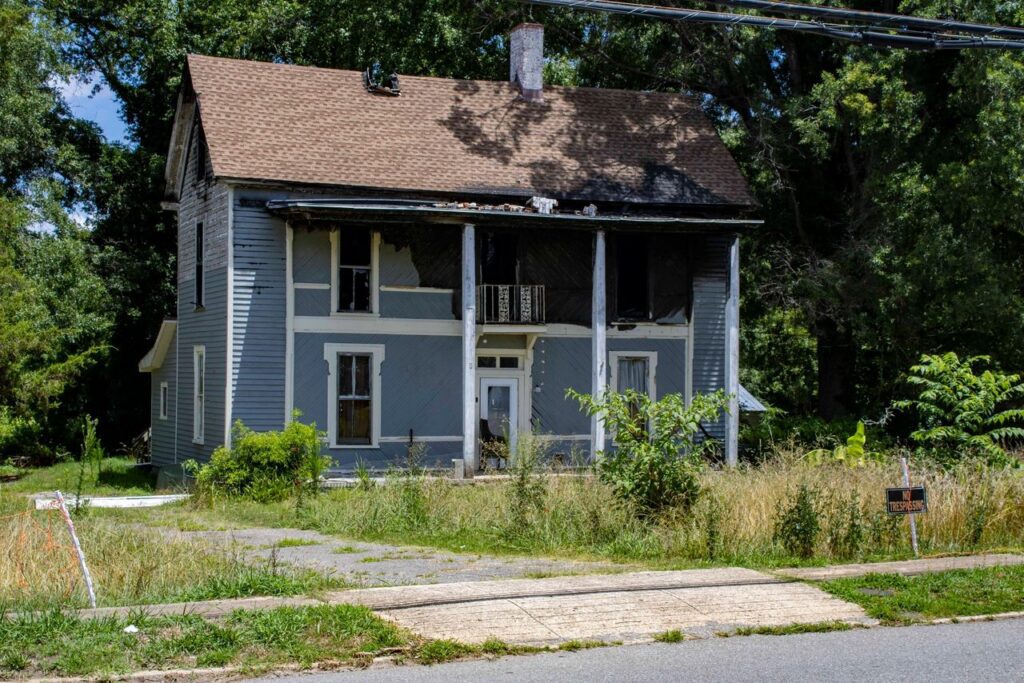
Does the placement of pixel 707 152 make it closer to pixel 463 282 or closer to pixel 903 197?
pixel 903 197

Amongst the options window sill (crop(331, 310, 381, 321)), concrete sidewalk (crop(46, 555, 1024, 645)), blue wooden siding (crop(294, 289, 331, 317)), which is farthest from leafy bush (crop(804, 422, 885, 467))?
blue wooden siding (crop(294, 289, 331, 317))

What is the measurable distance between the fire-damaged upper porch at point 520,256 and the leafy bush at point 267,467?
3.82 meters

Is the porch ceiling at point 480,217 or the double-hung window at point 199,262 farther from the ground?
the porch ceiling at point 480,217

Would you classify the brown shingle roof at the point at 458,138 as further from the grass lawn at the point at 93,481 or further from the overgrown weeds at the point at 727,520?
the overgrown weeds at the point at 727,520

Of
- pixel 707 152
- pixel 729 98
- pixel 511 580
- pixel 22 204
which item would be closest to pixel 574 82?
pixel 729 98

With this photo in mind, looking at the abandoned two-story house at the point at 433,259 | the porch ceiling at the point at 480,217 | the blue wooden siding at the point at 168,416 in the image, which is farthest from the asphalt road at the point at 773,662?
the blue wooden siding at the point at 168,416

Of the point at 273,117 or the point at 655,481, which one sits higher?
the point at 273,117

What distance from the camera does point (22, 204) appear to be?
102 feet

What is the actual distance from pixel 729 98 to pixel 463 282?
39.7 feet

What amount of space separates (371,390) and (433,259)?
3047mm

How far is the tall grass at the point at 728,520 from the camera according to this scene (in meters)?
13.6

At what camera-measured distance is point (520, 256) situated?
87.3 ft

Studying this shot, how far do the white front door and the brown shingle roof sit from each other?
4072 millimetres

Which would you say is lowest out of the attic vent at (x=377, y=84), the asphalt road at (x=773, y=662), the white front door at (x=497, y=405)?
the asphalt road at (x=773, y=662)
